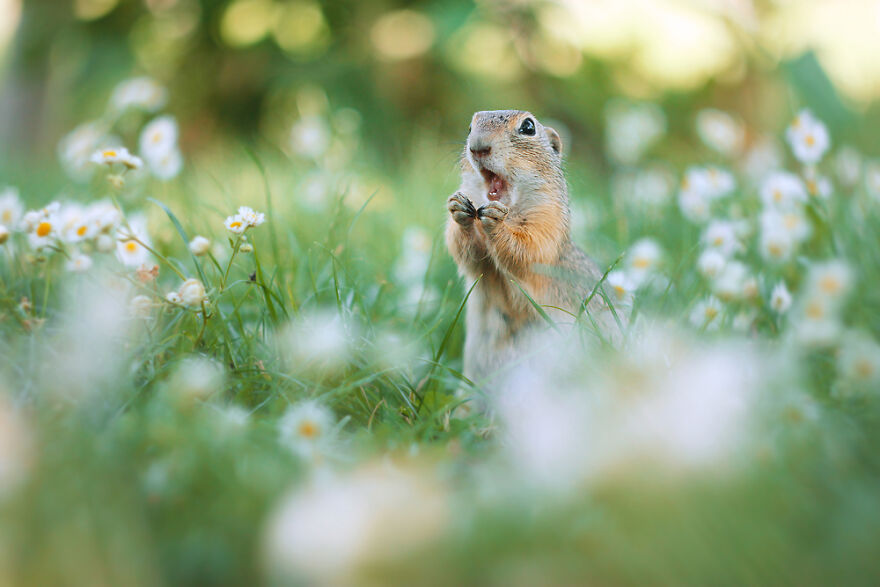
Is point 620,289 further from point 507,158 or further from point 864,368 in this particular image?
point 864,368

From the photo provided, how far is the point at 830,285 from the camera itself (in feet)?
4.13

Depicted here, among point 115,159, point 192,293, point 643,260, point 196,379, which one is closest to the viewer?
point 196,379

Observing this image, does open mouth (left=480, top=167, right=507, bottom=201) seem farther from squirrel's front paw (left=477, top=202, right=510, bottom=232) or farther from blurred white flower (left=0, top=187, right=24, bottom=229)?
blurred white flower (left=0, top=187, right=24, bottom=229)

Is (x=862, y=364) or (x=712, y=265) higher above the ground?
(x=712, y=265)

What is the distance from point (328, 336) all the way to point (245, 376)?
0.26 m

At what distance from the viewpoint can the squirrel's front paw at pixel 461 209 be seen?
210 cm

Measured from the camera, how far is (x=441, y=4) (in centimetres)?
530

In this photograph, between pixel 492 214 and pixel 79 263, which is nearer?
pixel 79 263

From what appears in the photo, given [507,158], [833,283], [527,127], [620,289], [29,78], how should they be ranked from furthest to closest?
[29,78], [527,127], [507,158], [620,289], [833,283]

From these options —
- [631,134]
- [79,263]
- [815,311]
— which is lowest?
[815,311]

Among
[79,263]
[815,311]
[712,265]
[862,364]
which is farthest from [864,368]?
[79,263]

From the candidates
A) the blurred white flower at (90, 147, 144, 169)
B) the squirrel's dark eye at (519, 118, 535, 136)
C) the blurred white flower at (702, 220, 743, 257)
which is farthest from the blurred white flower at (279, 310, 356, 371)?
the blurred white flower at (702, 220, 743, 257)

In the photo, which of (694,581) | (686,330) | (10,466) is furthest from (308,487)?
(686,330)

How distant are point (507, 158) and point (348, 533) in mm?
1553
